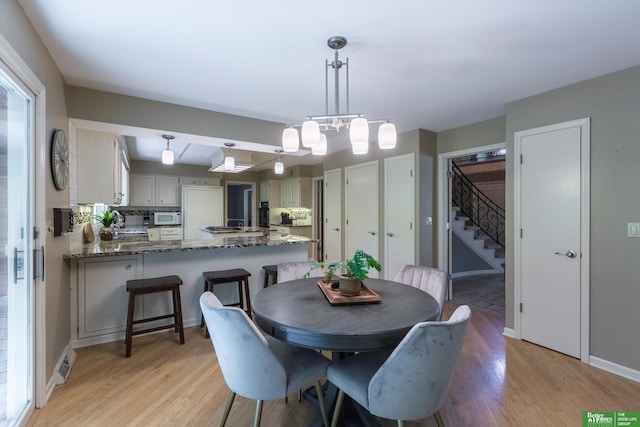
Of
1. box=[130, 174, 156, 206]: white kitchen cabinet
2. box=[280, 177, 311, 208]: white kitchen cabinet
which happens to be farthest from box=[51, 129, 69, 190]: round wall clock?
box=[280, 177, 311, 208]: white kitchen cabinet

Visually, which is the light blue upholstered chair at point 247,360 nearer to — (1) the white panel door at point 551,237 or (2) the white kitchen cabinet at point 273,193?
(1) the white panel door at point 551,237

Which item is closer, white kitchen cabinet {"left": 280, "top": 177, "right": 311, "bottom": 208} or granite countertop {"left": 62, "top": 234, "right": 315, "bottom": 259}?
granite countertop {"left": 62, "top": 234, "right": 315, "bottom": 259}

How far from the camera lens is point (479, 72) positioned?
2.45 meters

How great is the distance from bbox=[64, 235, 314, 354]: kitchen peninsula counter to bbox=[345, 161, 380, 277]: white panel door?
1752 millimetres

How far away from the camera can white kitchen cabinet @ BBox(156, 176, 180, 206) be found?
6.67 meters

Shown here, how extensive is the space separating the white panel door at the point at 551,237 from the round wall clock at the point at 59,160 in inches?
156

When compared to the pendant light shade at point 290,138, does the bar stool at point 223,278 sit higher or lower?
lower

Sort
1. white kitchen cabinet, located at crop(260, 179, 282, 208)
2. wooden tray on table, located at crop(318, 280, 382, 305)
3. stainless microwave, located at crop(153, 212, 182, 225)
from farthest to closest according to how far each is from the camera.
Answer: white kitchen cabinet, located at crop(260, 179, 282, 208)
stainless microwave, located at crop(153, 212, 182, 225)
wooden tray on table, located at crop(318, 280, 382, 305)

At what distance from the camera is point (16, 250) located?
1.71m

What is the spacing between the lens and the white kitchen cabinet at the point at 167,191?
6.67 m

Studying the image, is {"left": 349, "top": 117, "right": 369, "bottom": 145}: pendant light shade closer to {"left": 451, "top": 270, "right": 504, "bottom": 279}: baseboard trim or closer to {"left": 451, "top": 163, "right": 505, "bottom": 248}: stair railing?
{"left": 451, "top": 270, "right": 504, "bottom": 279}: baseboard trim

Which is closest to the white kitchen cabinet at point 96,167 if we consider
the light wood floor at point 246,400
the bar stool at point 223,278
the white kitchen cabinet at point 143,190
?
the bar stool at point 223,278

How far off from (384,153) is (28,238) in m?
4.05

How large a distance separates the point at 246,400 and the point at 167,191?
582cm
